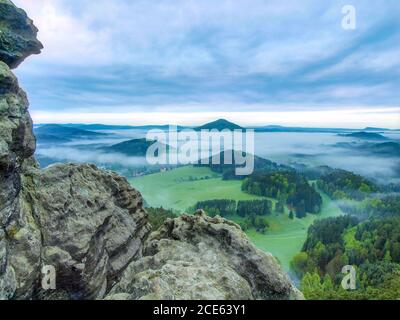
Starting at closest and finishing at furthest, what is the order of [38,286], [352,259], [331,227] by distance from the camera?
[38,286], [352,259], [331,227]

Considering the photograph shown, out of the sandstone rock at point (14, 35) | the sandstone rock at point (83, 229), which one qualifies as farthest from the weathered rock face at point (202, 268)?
the sandstone rock at point (14, 35)

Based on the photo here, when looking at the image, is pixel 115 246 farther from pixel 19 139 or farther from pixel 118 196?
pixel 19 139

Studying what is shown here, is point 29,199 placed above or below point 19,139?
below

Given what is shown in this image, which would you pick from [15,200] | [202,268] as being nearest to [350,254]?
[202,268]

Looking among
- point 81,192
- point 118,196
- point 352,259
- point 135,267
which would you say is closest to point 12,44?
point 81,192

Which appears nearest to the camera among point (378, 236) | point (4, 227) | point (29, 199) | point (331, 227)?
point (4, 227)

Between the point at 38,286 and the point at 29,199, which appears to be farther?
the point at 29,199
